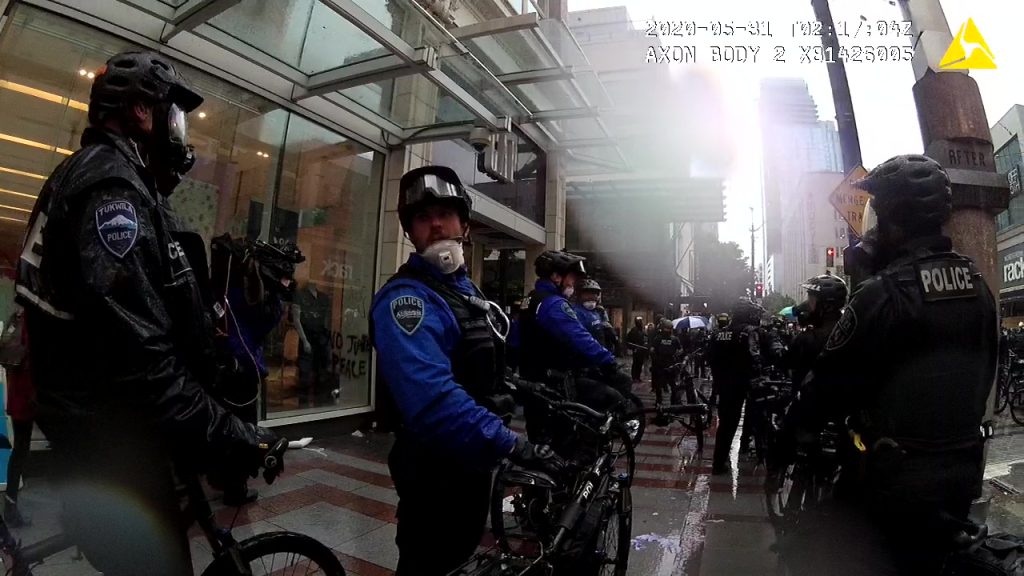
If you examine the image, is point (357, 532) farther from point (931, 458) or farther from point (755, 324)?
point (755, 324)

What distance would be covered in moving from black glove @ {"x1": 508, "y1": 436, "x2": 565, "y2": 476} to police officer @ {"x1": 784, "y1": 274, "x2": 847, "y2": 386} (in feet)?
11.0

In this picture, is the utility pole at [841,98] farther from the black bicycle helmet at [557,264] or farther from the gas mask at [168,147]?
the gas mask at [168,147]

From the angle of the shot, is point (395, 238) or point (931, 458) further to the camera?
point (395, 238)

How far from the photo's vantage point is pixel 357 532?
3.71m

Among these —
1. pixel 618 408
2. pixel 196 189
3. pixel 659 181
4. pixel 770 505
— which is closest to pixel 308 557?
pixel 618 408

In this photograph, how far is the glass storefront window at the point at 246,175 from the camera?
4.29 m

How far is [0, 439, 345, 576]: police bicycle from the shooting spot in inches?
57.5

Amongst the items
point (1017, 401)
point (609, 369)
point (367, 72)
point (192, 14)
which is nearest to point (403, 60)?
point (367, 72)

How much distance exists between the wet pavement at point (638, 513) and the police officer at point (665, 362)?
3480 mm

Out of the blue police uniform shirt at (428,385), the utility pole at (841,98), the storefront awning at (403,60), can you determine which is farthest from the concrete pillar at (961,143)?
the storefront awning at (403,60)

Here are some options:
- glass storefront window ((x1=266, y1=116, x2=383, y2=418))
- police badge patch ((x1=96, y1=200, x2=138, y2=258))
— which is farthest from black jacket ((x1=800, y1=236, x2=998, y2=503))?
Answer: glass storefront window ((x1=266, y1=116, x2=383, y2=418))

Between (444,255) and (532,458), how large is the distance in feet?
2.21

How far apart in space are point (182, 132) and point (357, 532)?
10.0 ft

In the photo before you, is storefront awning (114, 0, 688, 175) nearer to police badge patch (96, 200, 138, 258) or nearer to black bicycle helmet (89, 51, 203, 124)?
black bicycle helmet (89, 51, 203, 124)
